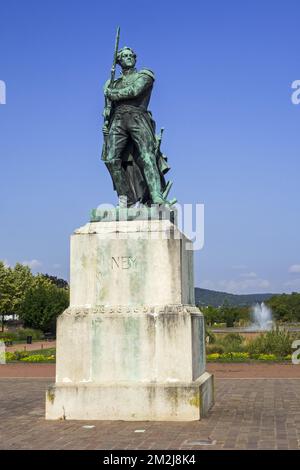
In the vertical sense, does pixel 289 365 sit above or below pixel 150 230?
below

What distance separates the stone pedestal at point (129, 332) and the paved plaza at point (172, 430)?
32 cm

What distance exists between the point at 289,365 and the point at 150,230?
12.0 metres

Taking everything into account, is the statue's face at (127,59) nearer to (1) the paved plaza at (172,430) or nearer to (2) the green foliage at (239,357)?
(1) the paved plaza at (172,430)

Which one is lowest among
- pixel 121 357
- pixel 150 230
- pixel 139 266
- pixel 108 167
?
pixel 121 357

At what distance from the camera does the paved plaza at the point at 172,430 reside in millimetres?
7055

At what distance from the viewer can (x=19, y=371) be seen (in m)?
19.9

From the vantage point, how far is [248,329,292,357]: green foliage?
22.2 metres

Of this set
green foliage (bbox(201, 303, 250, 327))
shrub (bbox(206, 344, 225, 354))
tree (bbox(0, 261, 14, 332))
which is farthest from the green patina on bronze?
green foliage (bbox(201, 303, 250, 327))

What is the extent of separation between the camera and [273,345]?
2234cm

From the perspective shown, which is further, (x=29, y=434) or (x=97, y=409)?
(x=97, y=409)

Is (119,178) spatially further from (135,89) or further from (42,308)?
(42,308)

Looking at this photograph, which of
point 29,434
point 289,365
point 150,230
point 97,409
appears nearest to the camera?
point 29,434

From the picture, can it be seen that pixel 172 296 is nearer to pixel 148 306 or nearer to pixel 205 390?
pixel 148 306

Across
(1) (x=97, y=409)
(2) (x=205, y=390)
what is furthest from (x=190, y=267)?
(1) (x=97, y=409)
